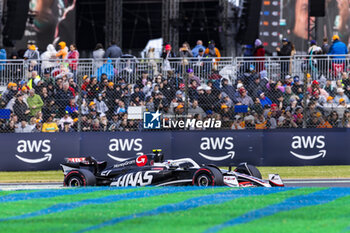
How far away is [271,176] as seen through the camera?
1462cm

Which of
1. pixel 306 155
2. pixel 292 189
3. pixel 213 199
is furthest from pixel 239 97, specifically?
pixel 213 199

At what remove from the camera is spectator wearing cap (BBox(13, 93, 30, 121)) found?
2059 cm

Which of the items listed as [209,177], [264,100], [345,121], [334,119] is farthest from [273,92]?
[209,177]

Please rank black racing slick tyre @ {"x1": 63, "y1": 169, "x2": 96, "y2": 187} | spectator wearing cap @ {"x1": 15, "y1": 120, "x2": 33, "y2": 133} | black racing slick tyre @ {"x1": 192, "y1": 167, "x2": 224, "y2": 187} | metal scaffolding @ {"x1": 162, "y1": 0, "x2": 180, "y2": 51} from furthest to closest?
metal scaffolding @ {"x1": 162, "y1": 0, "x2": 180, "y2": 51}, spectator wearing cap @ {"x1": 15, "y1": 120, "x2": 33, "y2": 133}, black racing slick tyre @ {"x1": 63, "y1": 169, "x2": 96, "y2": 187}, black racing slick tyre @ {"x1": 192, "y1": 167, "x2": 224, "y2": 187}

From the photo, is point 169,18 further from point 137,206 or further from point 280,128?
point 137,206

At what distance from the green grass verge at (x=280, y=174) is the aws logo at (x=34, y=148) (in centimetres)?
36

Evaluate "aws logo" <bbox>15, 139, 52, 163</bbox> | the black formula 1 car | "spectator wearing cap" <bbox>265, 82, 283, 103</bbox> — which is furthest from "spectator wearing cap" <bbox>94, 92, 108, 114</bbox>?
the black formula 1 car

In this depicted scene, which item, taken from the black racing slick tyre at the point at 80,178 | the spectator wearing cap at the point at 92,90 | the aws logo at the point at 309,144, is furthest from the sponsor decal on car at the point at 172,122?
the black racing slick tyre at the point at 80,178

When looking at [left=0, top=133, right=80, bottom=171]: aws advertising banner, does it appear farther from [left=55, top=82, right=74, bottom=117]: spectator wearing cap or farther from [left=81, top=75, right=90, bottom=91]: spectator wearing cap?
[left=81, top=75, right=90, bottom=91]: spectator wearing cap

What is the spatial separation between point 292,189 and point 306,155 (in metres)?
7.35

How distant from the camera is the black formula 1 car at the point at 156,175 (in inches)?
561

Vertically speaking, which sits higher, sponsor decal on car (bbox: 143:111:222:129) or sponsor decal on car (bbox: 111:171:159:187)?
sponsor decal on car (bbox: 143:111:222:129)

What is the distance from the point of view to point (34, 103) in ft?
67.5

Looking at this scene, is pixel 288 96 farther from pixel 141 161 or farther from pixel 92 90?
pixel 141 161
